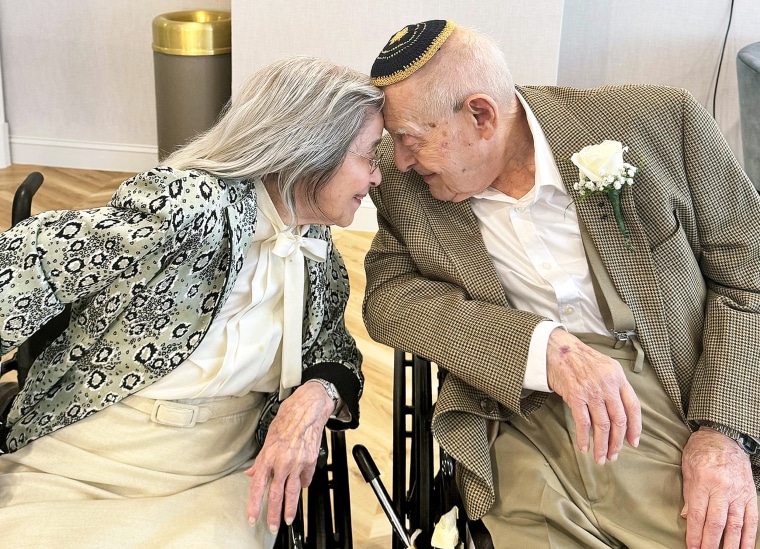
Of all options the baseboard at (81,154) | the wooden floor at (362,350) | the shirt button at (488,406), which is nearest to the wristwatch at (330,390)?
the shirt button at (488,406)

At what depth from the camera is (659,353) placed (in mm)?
1694

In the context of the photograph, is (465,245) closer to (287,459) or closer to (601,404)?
(601,404)

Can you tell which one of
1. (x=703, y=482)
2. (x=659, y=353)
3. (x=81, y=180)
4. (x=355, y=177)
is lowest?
(x=81, y=180)

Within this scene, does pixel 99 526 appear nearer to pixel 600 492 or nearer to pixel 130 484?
pixel 130 484

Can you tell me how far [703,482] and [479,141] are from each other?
2.65 ft

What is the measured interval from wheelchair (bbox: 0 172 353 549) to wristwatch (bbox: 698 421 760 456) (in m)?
0.72

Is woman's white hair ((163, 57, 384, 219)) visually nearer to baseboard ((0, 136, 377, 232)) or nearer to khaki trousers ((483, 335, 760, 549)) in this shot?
khaki trousers ((483, 335, 760, 549))

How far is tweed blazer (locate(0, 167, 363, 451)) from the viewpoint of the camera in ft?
4.66

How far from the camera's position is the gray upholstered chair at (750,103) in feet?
11.9

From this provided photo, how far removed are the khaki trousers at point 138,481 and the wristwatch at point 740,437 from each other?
0.88 metres

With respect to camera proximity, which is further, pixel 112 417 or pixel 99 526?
pixel 112 417

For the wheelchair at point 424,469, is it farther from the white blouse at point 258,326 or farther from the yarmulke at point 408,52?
the yarmulke at point 408,52

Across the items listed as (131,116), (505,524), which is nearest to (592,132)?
(505,524)

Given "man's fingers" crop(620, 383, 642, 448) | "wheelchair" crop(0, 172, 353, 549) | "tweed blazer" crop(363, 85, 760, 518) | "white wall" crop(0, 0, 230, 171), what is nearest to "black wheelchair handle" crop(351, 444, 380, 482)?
"wheelchair" crop(0, 172, 353, 549)
